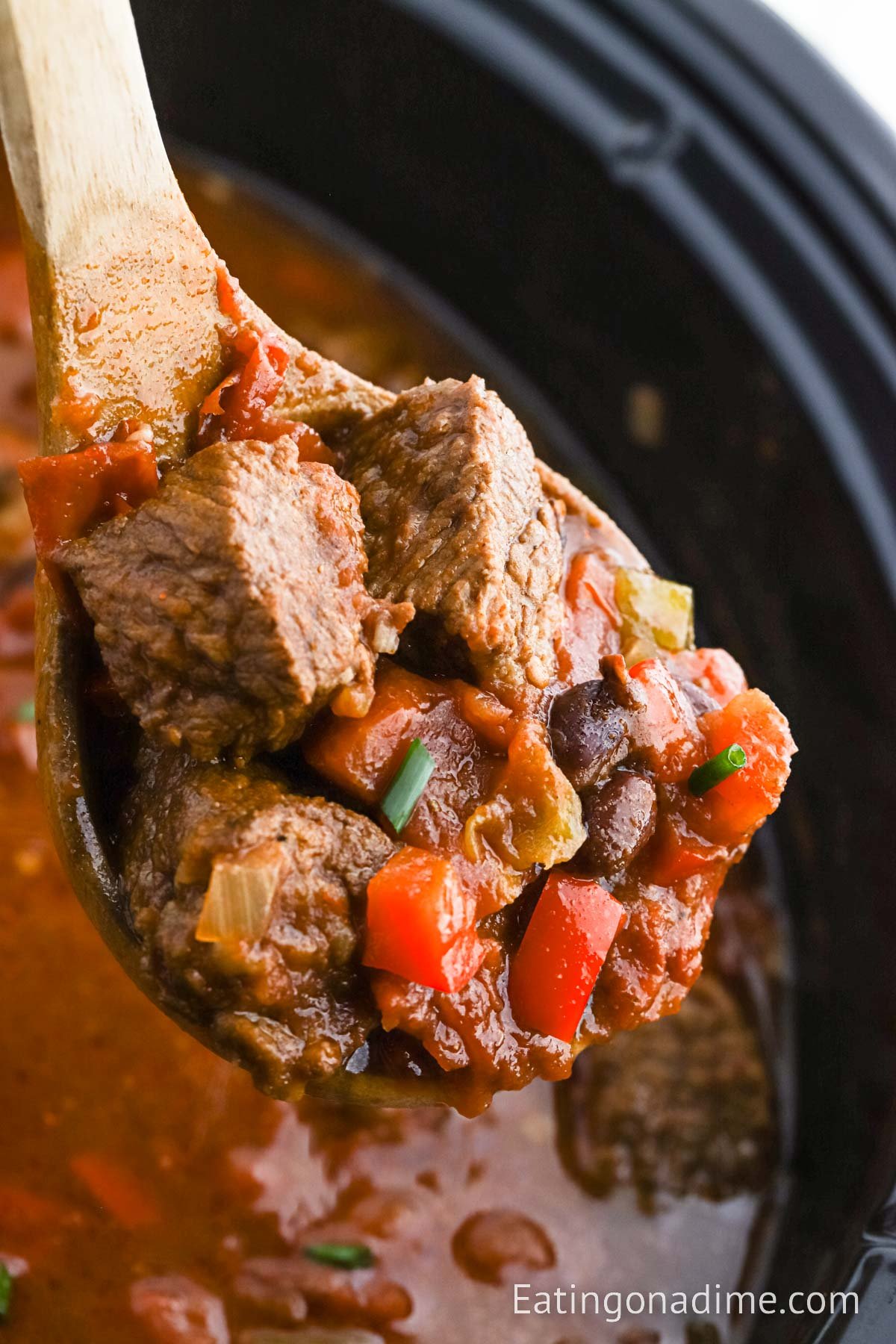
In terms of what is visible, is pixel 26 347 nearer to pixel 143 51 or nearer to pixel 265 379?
pixel 143 51

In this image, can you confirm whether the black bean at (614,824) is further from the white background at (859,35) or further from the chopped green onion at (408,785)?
the white background at (859,35)

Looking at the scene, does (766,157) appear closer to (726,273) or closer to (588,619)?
(726,273)

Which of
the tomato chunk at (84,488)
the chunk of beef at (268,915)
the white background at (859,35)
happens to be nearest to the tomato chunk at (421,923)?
the chunk of beef at (268,915)

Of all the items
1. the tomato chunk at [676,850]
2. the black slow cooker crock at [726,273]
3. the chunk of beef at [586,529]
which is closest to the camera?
the tomato chunk at [676,850]

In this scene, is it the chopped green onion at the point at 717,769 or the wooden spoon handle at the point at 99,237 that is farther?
the chopped green onion at the point at 717,769

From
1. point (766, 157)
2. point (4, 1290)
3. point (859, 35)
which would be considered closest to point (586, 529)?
point (766, 157)

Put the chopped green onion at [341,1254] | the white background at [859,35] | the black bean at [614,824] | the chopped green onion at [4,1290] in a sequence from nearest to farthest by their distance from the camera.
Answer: the black bean at [614,824]
the chopped green onion at [4,1290]
the chopped green onion at [341,1254]
the white background at [859,35]
